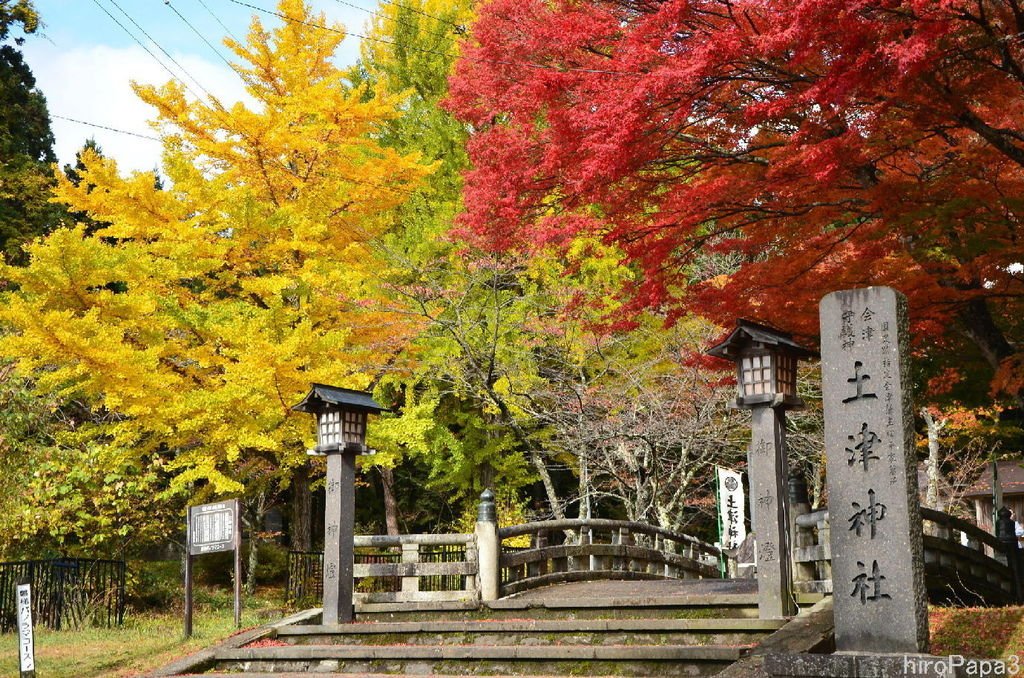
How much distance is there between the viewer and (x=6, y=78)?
27.5 metres

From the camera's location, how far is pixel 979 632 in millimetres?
9055

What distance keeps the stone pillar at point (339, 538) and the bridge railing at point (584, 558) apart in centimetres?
230

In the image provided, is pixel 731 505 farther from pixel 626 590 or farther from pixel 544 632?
pixel 544 632

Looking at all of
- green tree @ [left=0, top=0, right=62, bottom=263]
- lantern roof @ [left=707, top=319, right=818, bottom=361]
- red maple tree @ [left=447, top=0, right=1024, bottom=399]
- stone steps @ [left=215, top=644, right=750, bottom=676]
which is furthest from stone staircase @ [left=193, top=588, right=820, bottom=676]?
green tree @ [left=0, top=0, right=62, bottom=263]

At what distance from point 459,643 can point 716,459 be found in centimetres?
1480

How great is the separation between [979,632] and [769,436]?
9.59 feet

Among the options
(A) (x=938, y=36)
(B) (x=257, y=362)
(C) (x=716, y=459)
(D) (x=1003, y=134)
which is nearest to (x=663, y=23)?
(A) (x=938, y=36)

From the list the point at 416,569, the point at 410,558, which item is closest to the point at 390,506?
the point at 410,558

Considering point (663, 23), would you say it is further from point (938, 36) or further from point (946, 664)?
point (946, 664)

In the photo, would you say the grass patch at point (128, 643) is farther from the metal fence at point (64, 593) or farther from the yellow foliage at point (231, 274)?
the yellow foliage at point (231, 274)

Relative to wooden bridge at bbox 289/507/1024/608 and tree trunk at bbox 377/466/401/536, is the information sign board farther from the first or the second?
tree trunk at bbox 377/466/401/536

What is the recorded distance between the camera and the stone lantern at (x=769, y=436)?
34.1 feet

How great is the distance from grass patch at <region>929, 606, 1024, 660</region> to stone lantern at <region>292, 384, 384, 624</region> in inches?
294

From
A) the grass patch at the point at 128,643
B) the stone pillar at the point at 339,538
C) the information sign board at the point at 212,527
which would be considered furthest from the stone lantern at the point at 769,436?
the information sign board at the point at 212,527
